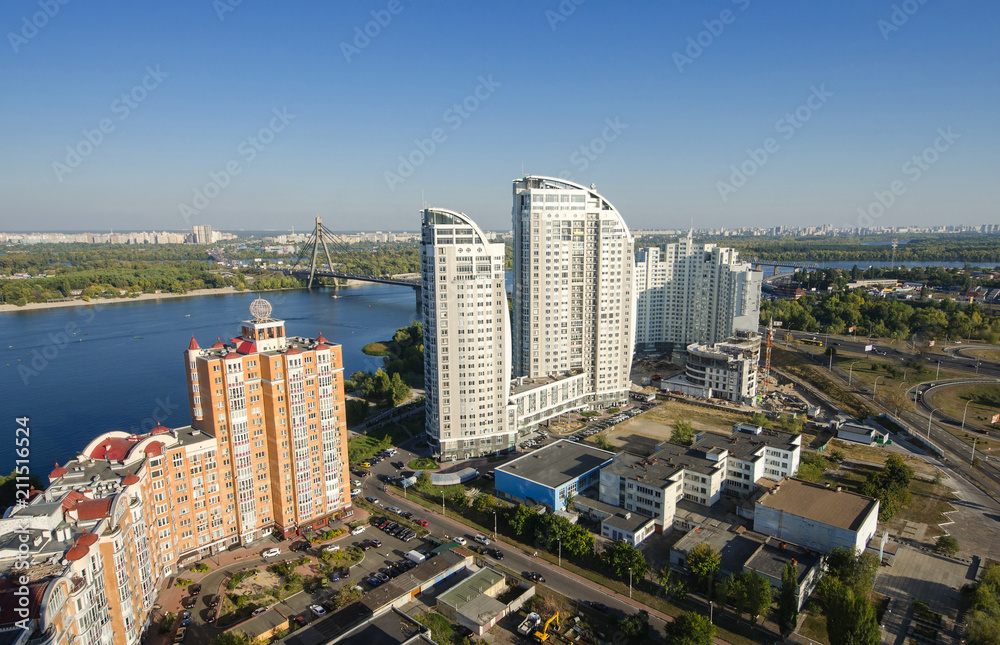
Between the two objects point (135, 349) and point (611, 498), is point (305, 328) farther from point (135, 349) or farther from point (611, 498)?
point (611, 498)

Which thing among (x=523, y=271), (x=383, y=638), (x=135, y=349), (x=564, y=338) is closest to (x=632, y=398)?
(x=564, y=338)

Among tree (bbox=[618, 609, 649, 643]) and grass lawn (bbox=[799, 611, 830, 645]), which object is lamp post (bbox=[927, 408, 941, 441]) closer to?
grass lawn (bbox=[799, 611, 830, 645])

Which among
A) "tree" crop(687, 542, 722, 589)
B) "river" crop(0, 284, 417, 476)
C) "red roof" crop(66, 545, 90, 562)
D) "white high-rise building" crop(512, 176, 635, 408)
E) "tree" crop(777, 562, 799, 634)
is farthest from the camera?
"river" crop(0, 284, 417, 476)

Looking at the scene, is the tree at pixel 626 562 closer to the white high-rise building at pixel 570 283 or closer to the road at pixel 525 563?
the road at pixel 525 563

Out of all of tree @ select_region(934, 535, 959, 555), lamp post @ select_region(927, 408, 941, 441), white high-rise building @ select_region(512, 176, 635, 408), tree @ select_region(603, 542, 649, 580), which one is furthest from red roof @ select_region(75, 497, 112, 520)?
lamp post @ select_region(927, 408, 941, 441)

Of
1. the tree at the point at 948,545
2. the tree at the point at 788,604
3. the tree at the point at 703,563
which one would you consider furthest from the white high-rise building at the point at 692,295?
the tree at the point at 788,604

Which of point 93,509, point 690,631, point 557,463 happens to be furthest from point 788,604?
point 93,509
